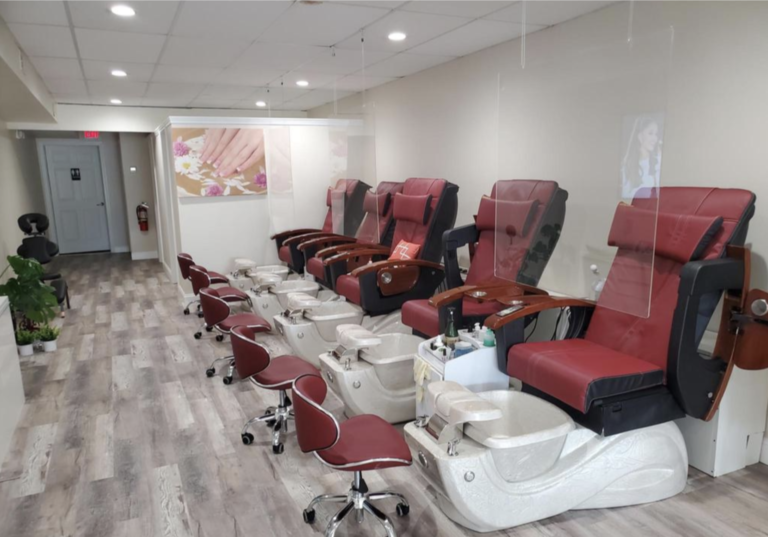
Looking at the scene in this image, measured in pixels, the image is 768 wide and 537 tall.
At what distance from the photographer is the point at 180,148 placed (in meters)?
5.22

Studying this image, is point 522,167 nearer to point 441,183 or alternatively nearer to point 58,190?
point 441,183

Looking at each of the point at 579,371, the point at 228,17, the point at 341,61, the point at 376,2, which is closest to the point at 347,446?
the point at 579,371

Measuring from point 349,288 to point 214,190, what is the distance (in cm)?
229

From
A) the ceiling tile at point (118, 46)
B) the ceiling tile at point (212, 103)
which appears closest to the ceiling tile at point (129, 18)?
the ceiling tile at point (118, 46)

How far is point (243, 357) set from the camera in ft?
8.64

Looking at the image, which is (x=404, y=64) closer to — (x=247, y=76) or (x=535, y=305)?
(x=247, y=76)

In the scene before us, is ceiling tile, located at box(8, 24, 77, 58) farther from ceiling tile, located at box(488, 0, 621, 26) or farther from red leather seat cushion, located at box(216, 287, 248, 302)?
ceiling tile, located at box(488, 0, 621, 26)

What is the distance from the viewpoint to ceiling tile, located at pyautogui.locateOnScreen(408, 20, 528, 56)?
338 cm

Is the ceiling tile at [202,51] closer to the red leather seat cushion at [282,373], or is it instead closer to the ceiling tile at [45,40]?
the ceiling tile at [45,40]

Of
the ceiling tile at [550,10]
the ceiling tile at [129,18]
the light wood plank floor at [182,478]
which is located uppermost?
the ceiling tile at [129,18]

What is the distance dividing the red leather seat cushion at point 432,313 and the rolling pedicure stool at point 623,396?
569 millimetres

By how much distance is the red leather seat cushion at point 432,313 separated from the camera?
3.00 meters

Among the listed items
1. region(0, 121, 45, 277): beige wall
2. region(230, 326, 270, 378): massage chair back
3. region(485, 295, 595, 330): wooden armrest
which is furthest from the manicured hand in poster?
region(485, 295, 595, 330): wooden armrest

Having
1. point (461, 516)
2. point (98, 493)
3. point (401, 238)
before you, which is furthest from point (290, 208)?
point (461, 516)
